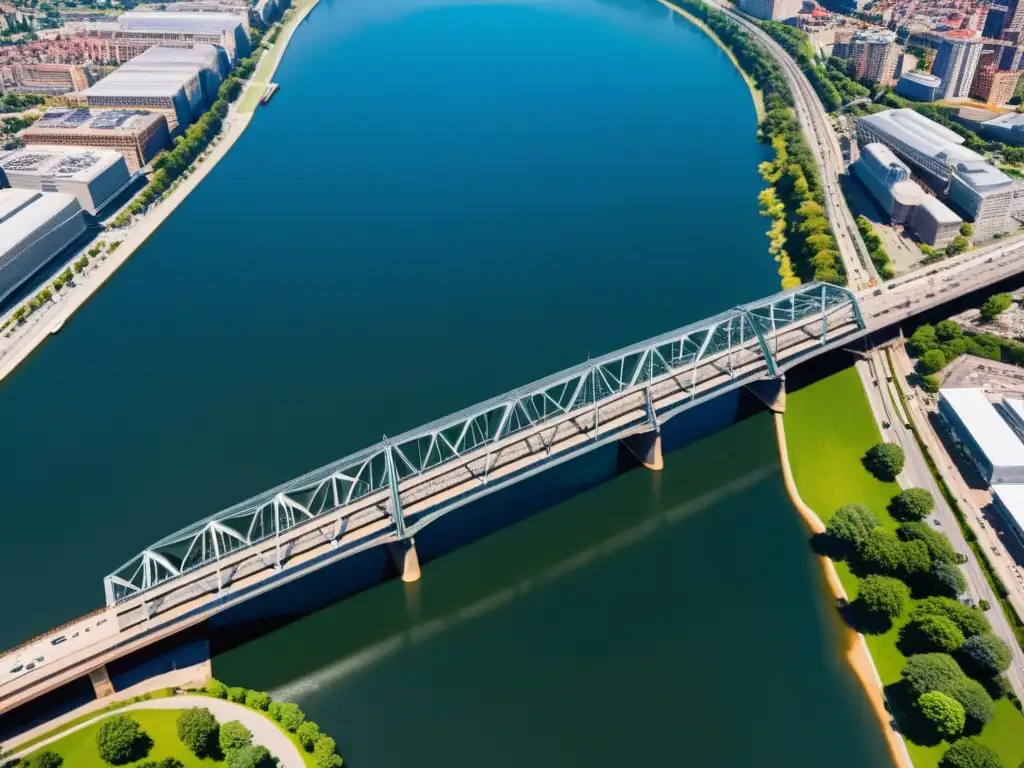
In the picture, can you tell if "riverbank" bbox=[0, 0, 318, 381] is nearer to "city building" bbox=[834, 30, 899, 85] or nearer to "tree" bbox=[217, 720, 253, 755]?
"tree" bbox=[217, 720, 253, 755]

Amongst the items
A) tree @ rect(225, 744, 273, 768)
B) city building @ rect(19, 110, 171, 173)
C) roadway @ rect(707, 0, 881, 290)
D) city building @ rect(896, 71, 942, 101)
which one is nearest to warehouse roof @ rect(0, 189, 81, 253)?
city building @ rect(19, 110, 171, 173)

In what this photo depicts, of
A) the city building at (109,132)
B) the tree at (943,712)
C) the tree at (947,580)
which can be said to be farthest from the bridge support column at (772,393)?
the city building at (109,132)

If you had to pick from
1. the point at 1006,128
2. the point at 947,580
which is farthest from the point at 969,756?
the point at 1006,128

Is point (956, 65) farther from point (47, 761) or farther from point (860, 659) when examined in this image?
point (47, 761)

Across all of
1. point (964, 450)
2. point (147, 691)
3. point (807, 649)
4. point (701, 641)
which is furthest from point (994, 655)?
point (147, 691)

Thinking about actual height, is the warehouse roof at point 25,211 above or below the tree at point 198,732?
above

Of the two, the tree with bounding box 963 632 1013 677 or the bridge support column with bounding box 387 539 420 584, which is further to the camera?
the bridge support column with bounding box 387 539 420 584

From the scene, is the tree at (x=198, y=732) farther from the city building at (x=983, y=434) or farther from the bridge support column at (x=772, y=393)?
the city building at (x=983, y=434)
